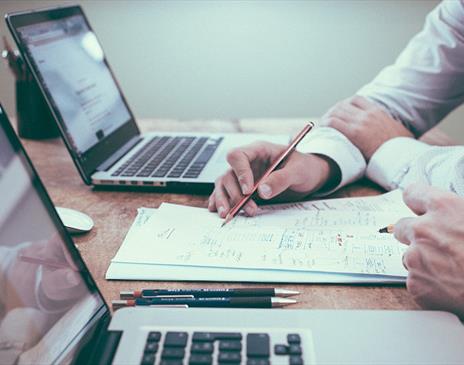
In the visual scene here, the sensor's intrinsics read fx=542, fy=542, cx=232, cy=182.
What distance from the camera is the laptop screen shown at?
16.1 inches

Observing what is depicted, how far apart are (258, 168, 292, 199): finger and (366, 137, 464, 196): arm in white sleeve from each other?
8.1 inches

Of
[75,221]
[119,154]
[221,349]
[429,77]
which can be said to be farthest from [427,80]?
[221,349]

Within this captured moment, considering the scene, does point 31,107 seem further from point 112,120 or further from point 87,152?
point 87,152

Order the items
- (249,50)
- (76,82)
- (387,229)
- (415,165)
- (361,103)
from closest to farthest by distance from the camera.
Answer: (387,229) < (415,165) < (76,82) < (361,103) < (249,50)

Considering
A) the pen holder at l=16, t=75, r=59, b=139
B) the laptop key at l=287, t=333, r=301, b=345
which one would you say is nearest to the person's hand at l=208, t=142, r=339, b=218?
the laptop key at l=287, t=333, r=301, b=345

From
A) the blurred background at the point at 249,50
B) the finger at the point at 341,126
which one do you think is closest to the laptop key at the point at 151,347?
the finger at the point at 341,126

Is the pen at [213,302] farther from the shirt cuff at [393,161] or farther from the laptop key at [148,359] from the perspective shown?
the shirt cuff at [393,161]

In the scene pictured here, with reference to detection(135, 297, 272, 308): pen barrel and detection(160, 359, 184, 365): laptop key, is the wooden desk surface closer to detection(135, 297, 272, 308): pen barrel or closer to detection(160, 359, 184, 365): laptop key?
detection(135, 297, 272, 308): pen barrel

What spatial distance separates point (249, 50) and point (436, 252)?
5.46 ft

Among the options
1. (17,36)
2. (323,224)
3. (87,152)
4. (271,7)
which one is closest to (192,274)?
(323,224)

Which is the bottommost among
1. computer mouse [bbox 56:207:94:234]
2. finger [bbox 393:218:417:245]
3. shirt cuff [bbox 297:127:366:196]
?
shirt cuff [bbox 297:127:366:196]

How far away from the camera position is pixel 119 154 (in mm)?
1021

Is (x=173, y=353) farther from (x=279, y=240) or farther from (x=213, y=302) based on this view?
(x=279, y=240)

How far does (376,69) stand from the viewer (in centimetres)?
215
